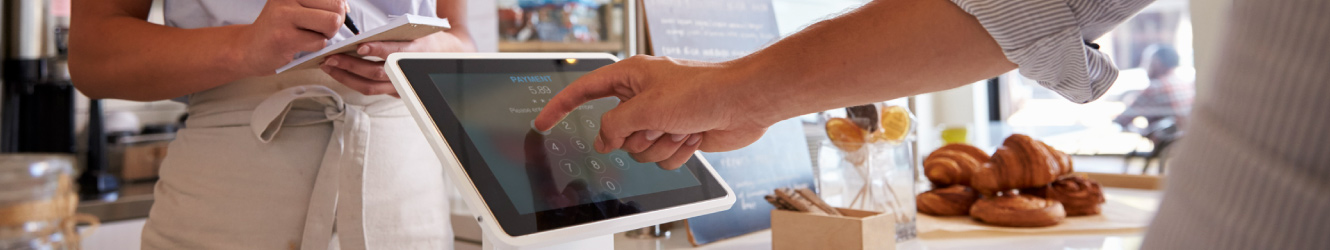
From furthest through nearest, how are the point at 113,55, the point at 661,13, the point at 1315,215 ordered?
the point at 661,13
the point at 113,55
the point at 1315,215

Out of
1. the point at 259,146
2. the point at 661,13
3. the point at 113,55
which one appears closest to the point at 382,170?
the point at 259,146

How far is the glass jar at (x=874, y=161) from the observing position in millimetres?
1065

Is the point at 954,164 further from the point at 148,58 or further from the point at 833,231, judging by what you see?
the point at 148,58

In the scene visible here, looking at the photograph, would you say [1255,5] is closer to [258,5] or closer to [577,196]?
[577,196]

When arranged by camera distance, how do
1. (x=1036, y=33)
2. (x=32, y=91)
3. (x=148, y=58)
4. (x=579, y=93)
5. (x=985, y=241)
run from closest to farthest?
(x=1036, y=33)
(x=579, y=93)
(x=148, y=58)
(x=985, y=241)
(x=32, y=91)

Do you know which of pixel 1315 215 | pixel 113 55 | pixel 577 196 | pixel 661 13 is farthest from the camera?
pixel 661 13

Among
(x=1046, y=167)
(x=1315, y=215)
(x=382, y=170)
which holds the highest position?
(x=1315, y=215)

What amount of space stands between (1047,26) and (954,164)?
0.78 m

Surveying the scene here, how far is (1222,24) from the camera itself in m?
0.25

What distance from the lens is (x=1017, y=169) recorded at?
1.20m

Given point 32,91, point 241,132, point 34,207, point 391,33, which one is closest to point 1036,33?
point 391,33

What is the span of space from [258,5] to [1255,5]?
849mm

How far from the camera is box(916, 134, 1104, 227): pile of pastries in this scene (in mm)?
1146

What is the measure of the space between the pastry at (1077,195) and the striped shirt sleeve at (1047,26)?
0.73 m
